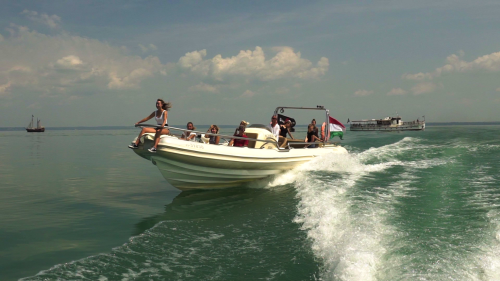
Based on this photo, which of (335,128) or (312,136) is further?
(335,128)

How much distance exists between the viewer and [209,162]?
10648 millimetres

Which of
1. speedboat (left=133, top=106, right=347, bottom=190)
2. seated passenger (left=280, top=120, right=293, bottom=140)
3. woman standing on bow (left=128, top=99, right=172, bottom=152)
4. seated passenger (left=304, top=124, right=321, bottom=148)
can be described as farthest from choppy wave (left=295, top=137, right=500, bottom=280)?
woman standing on bow (left=128, top=99, right=172, bottom=152)

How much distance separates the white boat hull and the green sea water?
1.50 feet

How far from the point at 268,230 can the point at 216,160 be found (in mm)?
4013

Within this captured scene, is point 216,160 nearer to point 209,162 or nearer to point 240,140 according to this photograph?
point 209,162

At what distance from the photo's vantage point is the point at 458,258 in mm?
5109

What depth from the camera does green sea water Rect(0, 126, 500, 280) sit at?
5105mm

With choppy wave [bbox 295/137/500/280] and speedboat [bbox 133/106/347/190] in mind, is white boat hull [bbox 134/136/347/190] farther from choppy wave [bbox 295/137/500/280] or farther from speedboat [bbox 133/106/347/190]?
choppy wave [bbox 295/137/500/280]

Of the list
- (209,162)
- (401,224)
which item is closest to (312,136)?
(209,162)

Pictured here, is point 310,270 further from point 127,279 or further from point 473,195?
point 473,195

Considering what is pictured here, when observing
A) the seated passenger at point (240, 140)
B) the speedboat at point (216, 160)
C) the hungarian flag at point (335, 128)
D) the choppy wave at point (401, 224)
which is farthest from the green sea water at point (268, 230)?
the hungarian flag at point (335, 128)

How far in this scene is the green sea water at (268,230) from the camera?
5105 millimetres

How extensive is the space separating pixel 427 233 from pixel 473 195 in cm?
413

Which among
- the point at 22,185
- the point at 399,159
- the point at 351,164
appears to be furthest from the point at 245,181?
the point at 399,159
